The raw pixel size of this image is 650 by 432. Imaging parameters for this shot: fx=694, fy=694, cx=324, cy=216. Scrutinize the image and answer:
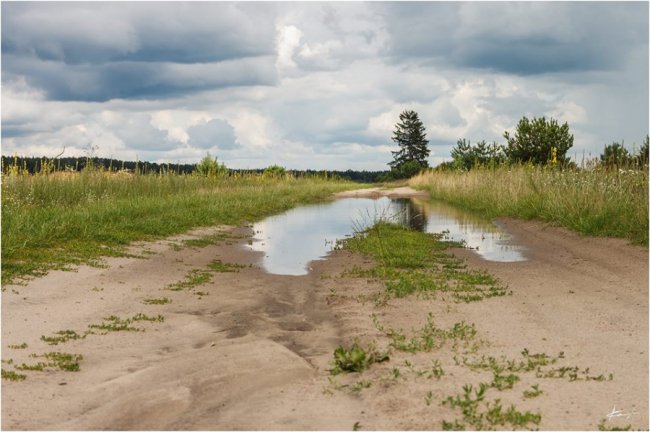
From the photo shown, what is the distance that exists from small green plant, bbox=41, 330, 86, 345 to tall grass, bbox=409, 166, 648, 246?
34.1 feet

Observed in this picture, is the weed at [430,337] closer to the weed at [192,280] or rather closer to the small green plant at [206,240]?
the weed at [192,280]

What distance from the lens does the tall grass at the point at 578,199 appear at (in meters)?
14.7

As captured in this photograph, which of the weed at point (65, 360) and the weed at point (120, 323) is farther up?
the weed at point (120, 323)

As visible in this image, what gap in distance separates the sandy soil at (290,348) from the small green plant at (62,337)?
10 centimetres

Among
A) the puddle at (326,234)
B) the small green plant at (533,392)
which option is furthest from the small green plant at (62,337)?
the puddle at (326,234)

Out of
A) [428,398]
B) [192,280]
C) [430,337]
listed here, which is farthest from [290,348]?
[192,280]

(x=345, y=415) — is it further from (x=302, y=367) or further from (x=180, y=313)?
(x=180, y=313)

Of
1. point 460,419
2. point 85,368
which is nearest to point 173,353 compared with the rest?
point 85,368

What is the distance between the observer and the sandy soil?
16.2ft

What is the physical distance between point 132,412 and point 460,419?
2347 millimetres

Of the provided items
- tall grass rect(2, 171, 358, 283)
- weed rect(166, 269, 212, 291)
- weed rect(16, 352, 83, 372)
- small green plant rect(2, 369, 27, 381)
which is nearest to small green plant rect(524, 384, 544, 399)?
weed rect(16, 352, 83, 372)

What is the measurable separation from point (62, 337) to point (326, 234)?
39.4 ft

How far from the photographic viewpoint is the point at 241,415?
489 centimetres

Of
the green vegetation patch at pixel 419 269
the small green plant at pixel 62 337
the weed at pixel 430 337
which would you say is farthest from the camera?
the green vegetation patch at pixel 419 269
